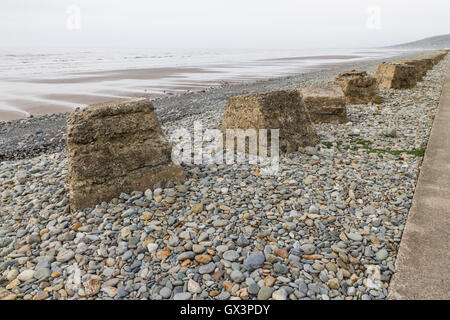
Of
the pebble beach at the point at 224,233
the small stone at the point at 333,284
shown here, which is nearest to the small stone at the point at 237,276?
the pebble beach at the point at 224,233

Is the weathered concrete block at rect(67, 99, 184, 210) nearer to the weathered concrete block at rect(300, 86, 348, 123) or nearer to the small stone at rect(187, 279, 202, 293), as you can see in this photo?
the small stone at rect(187, 279, 202, 293)

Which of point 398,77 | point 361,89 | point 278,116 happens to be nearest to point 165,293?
point 278,116

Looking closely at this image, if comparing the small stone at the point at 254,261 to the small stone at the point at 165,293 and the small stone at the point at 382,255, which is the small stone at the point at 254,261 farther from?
the small stone at the point at 382,255

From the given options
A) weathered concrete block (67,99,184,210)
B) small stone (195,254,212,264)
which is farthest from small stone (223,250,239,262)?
weathered concrete block (67,99,184,210)

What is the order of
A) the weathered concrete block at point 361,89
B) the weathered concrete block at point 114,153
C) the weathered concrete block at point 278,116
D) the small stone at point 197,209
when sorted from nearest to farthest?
the small stone at point 197,209 → the weathered concrete block at point 114,153 → the weathered concrete block at point 278,116 → the weathered concrete block at point 361,89

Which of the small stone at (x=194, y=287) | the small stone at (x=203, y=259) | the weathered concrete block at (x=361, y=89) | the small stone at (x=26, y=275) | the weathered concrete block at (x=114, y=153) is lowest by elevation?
the small stone at (x=26, y=275)

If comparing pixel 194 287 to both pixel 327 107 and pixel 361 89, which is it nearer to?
pixel 327 107

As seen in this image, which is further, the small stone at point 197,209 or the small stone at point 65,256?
the small stone at point 197,209

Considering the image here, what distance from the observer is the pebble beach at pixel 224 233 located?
102 inches

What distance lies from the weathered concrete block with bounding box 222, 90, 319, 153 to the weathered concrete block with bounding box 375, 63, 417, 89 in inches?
295

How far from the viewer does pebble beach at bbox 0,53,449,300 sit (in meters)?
2.59

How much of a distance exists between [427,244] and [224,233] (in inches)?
73.5

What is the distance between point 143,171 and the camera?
13.8ft

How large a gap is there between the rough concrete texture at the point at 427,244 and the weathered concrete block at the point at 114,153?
9.22 feet
